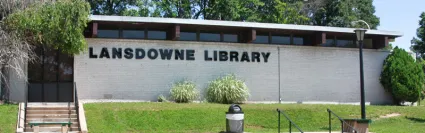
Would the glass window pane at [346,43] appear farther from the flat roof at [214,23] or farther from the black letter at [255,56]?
the black letter at [255,56]

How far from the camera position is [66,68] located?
80.9 feet

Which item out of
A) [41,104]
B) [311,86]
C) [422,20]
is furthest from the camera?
[422,20]

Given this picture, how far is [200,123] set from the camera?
20656 millimetres

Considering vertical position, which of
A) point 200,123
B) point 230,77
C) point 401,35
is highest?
point 401,35

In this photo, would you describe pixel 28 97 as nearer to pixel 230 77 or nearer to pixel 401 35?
pixel 230 77

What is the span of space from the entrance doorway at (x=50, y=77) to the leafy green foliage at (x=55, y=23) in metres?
2.33

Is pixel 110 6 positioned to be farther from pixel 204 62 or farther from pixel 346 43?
pixel 346 43

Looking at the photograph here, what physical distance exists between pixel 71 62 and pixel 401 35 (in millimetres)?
16519

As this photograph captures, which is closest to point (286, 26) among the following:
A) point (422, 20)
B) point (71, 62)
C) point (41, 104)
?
point (71, 62)

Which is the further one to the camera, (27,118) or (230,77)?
(230,77)

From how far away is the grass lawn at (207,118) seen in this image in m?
19.8

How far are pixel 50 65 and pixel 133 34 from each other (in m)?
3.88

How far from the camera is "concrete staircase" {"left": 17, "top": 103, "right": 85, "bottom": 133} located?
19.2 metres

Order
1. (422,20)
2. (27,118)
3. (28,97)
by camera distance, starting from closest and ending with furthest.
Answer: (27,118)
(28,97)
(422,20)
